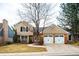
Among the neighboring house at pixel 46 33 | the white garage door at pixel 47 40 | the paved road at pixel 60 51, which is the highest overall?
the neighboring house at pixel 46 33

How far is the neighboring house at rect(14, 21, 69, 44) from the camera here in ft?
29.3

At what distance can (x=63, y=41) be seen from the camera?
9008 mm

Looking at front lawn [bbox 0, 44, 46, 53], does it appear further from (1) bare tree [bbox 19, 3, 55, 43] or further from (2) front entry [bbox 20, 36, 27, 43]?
(1) bare tree [bbox 19, 3, 55, 43]

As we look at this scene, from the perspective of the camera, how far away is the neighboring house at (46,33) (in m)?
8.94

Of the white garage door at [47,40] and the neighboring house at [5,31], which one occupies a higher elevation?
the neighboring house at [5,31]

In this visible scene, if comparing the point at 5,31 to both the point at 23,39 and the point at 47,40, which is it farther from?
the point at 47,40

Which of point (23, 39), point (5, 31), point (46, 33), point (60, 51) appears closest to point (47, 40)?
point (46, 33)

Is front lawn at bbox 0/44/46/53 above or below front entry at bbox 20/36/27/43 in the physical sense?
below

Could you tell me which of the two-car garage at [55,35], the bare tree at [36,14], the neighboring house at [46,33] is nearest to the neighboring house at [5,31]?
the neighboring house at [46,33]

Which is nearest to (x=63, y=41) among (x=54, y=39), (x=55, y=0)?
(x=54, y=39)

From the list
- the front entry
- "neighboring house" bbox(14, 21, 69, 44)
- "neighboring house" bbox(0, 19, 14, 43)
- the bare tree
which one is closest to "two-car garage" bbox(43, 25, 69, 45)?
"neighboring house" bbox(14, 21, 69, 44)

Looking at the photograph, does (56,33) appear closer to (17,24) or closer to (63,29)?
(63,29)

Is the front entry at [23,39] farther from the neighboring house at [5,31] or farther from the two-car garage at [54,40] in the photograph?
the two-car garage at [54,40]

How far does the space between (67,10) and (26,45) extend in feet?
3.00
